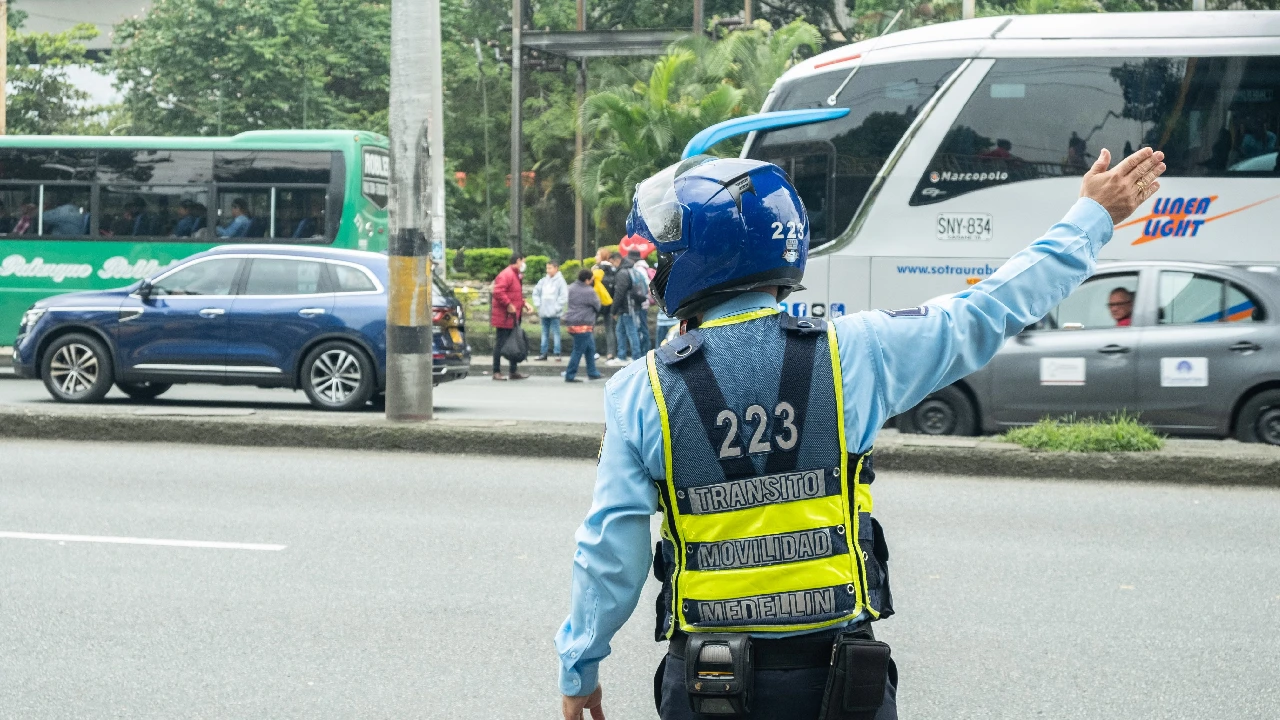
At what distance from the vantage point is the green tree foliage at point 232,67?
36.5 m

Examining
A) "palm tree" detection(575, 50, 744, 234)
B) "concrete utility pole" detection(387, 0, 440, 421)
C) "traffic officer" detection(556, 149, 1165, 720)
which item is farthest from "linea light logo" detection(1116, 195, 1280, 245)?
"palm tree" detection(575, 50, 744, 234)

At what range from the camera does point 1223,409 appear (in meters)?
10.6

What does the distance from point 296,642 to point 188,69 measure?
34.0m

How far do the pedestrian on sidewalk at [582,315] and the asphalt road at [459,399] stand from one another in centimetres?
61

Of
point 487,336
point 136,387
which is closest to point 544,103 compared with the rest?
point 487,336

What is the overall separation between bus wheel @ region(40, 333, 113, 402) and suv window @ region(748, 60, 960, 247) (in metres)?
7.03

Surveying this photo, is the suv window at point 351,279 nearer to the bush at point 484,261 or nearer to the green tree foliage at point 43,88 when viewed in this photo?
the bush at point 484,261

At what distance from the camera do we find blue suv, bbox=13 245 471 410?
1366 cm

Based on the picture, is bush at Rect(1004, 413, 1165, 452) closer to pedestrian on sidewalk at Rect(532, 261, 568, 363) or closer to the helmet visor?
the helmet visor

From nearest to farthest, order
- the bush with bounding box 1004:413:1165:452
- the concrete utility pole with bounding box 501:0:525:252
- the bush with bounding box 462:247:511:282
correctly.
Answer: the bush with bounding box 1004:413:1165:452 → the concrete utility pole with bounding box 501:0:525:252 → the bush with bounding box 462:247:511:282

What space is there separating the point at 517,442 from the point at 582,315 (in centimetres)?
906

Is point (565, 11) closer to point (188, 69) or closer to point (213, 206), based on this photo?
point (188, 69)

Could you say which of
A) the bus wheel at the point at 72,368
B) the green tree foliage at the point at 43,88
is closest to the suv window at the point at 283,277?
the bus wheel at the point at 72,368

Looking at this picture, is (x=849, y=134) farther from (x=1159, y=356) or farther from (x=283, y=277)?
(x=283, y=277)
